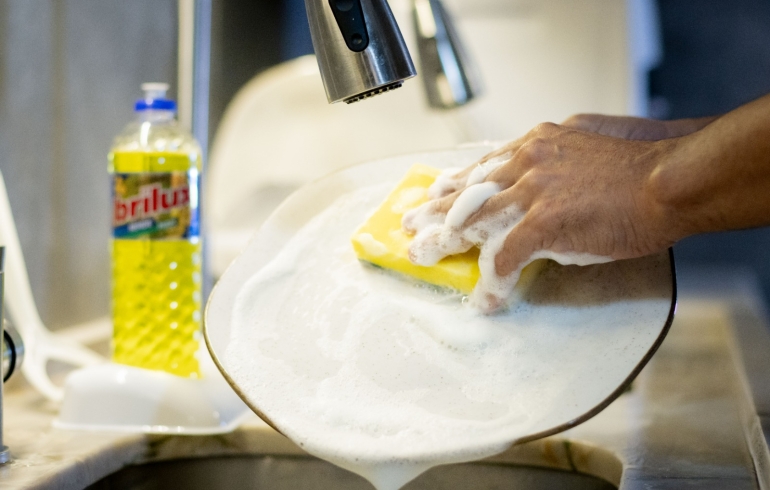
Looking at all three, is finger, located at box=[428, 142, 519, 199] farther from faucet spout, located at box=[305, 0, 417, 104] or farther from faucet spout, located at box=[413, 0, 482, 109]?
faucet spout, located at box=[413, 0, 482, 109]

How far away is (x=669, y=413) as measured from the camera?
2.36ft

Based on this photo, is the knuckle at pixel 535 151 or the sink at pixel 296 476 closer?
the knuckle at pixel 535 151

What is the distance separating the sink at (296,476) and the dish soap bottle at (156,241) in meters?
0.12

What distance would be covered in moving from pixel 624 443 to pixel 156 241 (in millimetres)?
456

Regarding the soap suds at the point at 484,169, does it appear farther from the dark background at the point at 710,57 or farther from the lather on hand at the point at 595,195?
the dark background at the point at 710,57

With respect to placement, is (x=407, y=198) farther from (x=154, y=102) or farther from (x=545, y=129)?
(x=154, y=102)

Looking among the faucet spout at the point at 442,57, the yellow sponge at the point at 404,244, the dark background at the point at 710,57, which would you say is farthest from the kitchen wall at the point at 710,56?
the yellow sponge at the point at 404,244

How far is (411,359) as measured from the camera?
→ 527 millimetres

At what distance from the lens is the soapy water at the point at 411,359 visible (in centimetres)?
45

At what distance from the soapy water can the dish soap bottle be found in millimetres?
150

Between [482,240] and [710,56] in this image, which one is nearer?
[482,240]

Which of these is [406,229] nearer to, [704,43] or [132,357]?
[132,357]

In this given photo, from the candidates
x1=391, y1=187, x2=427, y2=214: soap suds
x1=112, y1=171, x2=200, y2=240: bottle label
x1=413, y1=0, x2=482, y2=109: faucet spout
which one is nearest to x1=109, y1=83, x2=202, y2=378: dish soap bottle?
→ x1=112, y1=171, x2=200, y2=240: bottle label

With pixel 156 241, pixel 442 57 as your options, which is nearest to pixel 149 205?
pixel 156 241
